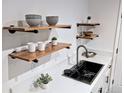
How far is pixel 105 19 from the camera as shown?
276 cm

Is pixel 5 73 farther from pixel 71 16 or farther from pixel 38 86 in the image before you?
pixel 71 16

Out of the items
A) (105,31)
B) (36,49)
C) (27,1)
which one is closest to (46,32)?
(36,49)

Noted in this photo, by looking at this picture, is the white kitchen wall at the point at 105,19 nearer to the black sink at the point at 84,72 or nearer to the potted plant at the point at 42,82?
the black sink at the point at 84,72

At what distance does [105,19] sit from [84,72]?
131 cm

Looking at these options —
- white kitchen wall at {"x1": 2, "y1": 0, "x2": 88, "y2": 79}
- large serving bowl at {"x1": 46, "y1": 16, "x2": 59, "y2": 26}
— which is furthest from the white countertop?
large serving bowl at {"x1": 46, "y1": 16, "x2": 59, "y2": 26}

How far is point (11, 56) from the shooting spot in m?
1.22

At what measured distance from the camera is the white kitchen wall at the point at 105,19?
8.73ft

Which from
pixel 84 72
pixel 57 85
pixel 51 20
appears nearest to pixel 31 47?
pixel 51 20

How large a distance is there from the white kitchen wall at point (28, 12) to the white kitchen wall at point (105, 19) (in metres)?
0.74

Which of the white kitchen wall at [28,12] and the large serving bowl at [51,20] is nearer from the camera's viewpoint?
the white kitchen wall at [28,12]

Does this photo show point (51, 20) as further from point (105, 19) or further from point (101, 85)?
point (105, 19)

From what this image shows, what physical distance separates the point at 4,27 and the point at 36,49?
0.40m

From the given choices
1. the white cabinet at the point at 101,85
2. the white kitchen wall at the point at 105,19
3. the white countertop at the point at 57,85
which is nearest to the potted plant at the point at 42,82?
the white countertop at the point at 57,85

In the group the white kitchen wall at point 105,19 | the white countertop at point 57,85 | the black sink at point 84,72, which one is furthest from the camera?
the white kitchen wall at point 105,19
